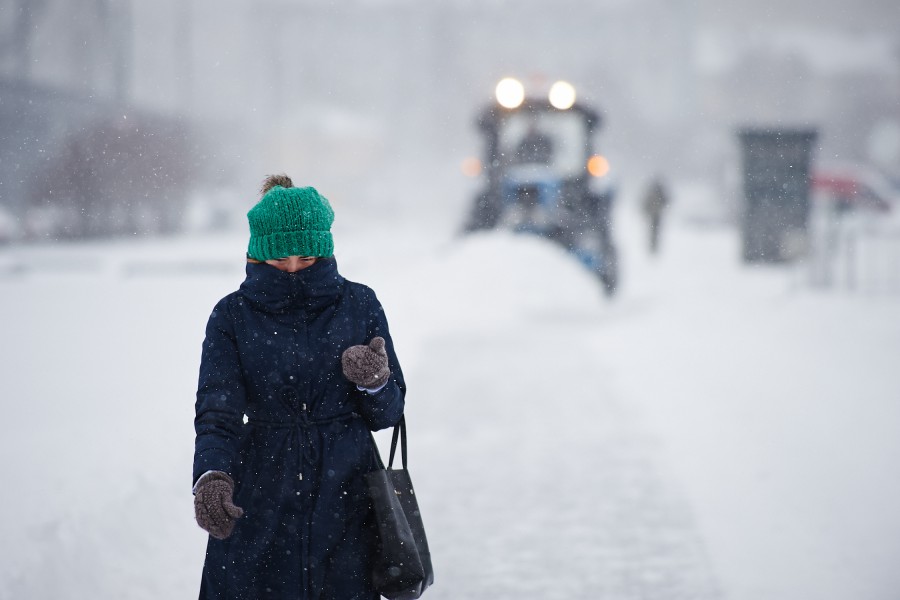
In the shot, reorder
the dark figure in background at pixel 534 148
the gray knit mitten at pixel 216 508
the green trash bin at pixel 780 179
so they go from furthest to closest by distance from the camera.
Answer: the green trash bin at pixel 780 179 < the dark figure in background at pixel 534 148 < the gray knit mitten at pixel 216 508

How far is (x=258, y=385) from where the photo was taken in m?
2.27

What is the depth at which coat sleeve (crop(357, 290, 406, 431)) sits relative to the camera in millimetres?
2270

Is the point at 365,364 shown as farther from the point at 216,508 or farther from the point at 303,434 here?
the point at 216,508

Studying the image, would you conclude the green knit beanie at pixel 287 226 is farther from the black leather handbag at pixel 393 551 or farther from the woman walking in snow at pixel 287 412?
the black leather handbag at pixel 393 551

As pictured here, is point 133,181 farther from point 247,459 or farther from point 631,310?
point 247,459

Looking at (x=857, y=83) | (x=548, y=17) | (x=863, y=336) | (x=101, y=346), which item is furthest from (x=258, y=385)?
(x=548, y=17)

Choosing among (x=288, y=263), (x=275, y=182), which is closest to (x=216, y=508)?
(x=288, y=263)

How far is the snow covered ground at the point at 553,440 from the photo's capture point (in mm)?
3867

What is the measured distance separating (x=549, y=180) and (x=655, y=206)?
960 centimetres

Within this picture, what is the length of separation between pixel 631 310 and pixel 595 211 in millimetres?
1555

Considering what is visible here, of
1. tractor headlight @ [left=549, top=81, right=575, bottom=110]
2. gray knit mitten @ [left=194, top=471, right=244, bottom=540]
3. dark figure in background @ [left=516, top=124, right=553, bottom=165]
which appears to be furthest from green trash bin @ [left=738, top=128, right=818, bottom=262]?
gray knit mitten @ [left=194, top=471, right=244, bottom=540]

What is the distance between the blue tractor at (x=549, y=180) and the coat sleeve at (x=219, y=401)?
1104 centimetres

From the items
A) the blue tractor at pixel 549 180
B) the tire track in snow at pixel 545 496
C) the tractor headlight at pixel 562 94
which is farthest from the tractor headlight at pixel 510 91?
the tire track in snow at pixel 545 496

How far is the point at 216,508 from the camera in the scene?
209 centimetres
